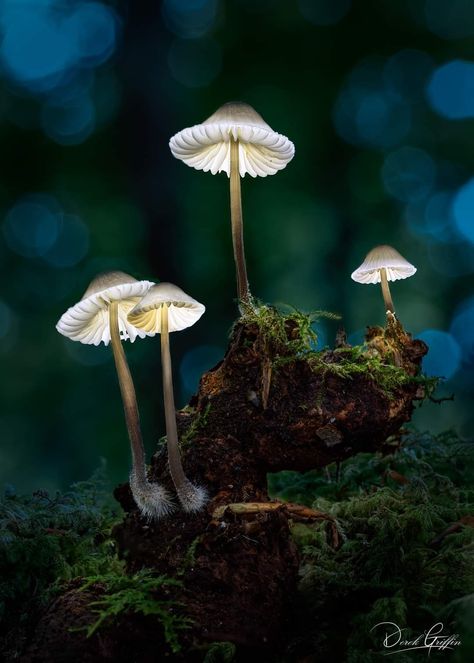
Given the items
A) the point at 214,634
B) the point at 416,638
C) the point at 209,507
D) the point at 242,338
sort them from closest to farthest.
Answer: the point at 416,638
the point at 214,634
the point at 209,507
the point at 242,338

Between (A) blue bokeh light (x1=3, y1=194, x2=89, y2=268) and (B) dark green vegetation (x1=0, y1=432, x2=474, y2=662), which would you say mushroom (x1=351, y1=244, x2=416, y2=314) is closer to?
(B) dark green vegetation (x1=0, y1=432, x2=474, y2=662)

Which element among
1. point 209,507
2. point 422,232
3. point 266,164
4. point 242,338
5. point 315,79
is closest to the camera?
point 209,507

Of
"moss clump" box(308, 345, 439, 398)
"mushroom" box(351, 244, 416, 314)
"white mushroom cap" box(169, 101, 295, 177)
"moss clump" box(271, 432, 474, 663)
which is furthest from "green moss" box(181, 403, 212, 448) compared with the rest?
"white mushroom cap" box(169, 101, 295, 177)

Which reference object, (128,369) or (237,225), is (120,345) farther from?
(237,225)

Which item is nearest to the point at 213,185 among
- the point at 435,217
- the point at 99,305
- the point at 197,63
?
the point at 197,63

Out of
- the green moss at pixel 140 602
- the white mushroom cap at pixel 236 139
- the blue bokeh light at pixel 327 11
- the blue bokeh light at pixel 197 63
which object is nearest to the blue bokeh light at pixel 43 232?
the blue bokeh light at pixel 197 63

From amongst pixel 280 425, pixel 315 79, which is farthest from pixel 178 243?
pixel 280 425

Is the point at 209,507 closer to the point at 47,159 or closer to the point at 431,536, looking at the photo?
the point at 431,536
